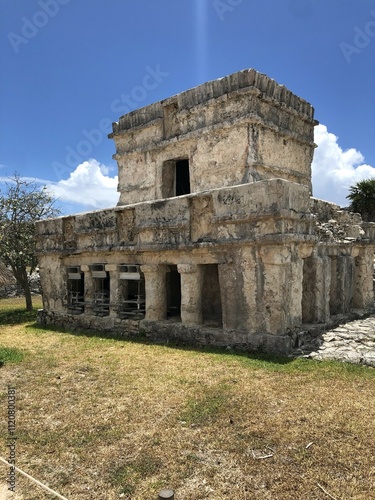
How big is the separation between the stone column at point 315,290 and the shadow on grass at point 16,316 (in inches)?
406

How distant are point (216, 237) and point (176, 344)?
8.80 feet

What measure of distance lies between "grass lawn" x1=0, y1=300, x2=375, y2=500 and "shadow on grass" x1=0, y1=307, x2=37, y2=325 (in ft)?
24.0

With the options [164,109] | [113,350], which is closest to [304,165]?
[164,109]

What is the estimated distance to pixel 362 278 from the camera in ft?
39.7

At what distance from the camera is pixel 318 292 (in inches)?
375

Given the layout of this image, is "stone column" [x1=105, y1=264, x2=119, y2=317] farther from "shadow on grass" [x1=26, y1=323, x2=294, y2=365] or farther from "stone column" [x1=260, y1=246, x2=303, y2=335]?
"stone column" [x1=260, y1=246, x2=303, y2=335]

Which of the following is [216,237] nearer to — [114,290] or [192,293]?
[192,293]

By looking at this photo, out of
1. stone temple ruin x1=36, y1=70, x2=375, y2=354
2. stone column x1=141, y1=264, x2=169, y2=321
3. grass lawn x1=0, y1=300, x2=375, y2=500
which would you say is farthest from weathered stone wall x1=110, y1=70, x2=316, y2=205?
grass lawn x1=0, y1=300, x2=375, y2=500

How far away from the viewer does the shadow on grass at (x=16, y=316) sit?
14802mm

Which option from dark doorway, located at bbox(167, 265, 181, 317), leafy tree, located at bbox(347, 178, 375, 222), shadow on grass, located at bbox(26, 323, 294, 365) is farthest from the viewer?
leafy tree, located at bbox(347, 178, 375, 222)

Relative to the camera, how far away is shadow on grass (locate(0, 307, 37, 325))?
14.8 meters

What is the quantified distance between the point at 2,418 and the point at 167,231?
5.61 metres

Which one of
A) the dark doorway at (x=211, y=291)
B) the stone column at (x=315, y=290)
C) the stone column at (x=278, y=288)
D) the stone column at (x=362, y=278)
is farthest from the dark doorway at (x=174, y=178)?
the stone column at (x=362, y=278)

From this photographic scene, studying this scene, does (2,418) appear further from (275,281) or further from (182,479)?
(275,281)
